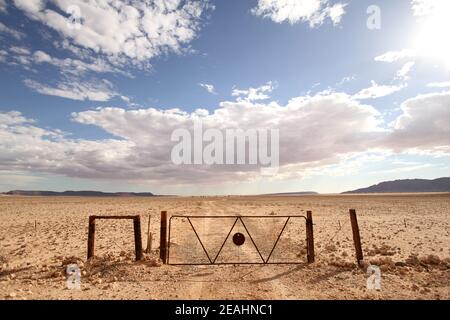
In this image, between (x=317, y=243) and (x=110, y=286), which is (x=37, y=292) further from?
(x=317, y=243)

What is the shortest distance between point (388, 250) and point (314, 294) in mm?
8388

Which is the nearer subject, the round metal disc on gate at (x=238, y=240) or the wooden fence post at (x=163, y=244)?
the round metal disc on gate at (x=238, y=240)

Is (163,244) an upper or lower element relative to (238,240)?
lower

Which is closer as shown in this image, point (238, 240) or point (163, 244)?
point (238, 240)

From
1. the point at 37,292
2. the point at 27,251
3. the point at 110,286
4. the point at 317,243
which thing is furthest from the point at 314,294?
the point at 27,251

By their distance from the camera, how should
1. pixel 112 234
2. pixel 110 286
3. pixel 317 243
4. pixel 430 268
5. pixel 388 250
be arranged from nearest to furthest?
pixel 110 286 → pixel 430 268 → pixel 388 250 → pixel 317 243 → pixel 112 234

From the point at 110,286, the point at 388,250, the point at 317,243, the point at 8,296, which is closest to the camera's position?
the point at 8,296

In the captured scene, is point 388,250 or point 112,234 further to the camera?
point 112,234

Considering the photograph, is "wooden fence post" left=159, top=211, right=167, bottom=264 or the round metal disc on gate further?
"wooden fence post" left=159, top=211, right=167, bottom=264

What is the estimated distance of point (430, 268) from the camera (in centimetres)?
1138

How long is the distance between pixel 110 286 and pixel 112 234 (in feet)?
42.4
